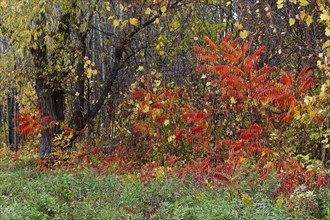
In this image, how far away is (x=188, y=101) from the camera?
1186 cm

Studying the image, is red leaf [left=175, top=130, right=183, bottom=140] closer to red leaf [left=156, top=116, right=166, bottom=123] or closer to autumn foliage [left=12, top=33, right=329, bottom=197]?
autumn foliage [left=12, top=33, right=329, bottom=197]

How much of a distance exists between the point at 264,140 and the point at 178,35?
5286 mm

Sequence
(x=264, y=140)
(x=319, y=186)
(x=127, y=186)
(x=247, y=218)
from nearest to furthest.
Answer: (x=247, y=218), (x=319, y=186), (x=127, y=186), (x=264, y=140)

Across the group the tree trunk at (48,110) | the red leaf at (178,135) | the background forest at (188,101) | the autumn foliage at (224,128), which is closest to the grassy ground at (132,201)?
the background forest at (188,101)

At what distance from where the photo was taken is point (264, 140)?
879 cm

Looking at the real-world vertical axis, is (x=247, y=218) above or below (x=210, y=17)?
below

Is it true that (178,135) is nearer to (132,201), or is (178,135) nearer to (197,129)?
(197,129)

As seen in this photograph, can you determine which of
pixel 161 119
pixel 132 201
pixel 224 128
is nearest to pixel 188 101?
pixel 161 119

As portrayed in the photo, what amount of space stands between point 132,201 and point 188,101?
16.2 ft

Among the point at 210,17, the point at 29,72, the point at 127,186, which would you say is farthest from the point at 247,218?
the point at 210,17

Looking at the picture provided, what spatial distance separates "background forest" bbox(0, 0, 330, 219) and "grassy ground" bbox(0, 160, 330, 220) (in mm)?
41

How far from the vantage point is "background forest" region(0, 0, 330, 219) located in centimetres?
703

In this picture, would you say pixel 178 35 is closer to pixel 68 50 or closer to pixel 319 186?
pixel 68 50

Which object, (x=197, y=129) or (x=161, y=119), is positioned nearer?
(x=197, y=129)
